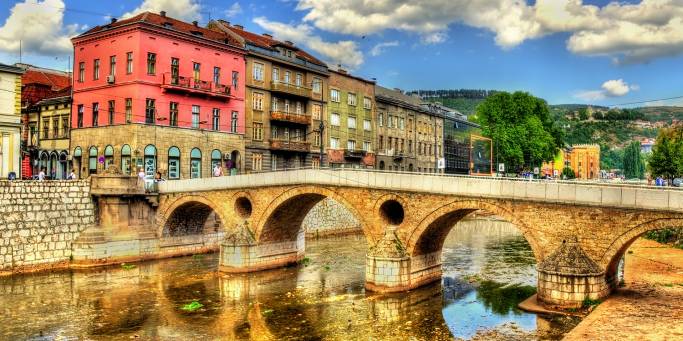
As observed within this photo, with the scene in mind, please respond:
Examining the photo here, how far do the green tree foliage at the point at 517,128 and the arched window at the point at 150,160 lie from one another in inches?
1437

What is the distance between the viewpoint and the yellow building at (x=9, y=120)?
35.7m

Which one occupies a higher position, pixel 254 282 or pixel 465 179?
pixel 465 179

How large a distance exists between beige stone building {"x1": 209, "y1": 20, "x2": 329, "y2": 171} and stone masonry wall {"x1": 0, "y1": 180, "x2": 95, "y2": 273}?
16228 millimetres

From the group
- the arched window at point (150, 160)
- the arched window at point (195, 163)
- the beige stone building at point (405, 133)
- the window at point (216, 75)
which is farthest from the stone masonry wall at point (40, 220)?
the beige stone building at point (405, 133)

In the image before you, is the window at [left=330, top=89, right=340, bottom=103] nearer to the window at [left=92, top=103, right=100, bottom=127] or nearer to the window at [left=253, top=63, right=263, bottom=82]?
the window at [left=253, top=63, right=263, bottom=82]

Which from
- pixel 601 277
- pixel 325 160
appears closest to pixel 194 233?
pixel 325 160

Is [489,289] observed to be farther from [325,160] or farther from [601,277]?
[325,160]

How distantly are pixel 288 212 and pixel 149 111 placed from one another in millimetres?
14680

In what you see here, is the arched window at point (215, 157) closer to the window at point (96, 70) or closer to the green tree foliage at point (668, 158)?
the window at point (96, 70)

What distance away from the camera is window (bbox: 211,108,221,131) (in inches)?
1807

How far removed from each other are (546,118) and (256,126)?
114ft

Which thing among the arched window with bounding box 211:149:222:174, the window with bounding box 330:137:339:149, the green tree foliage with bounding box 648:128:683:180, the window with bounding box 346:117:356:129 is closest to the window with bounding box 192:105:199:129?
the arched window with bounding box 211:149:222:174

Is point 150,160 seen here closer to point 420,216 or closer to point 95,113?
point 95,113

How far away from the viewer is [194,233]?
132ft
